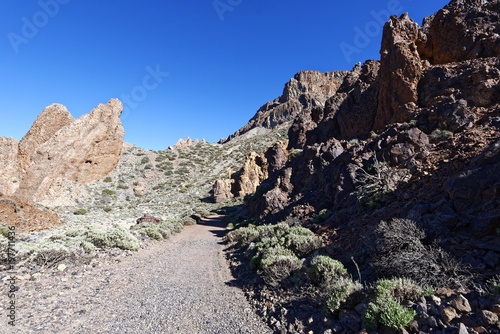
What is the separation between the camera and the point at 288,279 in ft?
26.6

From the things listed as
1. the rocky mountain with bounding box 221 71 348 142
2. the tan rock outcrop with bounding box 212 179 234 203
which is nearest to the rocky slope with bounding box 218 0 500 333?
the tan rock outcrop with bounding box 212 179 234 203

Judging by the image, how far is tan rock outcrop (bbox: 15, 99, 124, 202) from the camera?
32.4 m

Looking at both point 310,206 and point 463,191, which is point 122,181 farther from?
point 463,191

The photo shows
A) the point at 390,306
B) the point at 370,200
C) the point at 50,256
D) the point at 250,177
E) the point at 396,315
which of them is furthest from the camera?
the point at 250,177

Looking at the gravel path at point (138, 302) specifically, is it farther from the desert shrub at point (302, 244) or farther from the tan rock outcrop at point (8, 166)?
the tan rock outcrop at point (8, 166)

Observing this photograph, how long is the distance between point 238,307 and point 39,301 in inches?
213

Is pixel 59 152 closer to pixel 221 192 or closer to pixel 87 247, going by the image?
pixel 221 192

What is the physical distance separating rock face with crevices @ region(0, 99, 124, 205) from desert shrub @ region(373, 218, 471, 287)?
123 feet

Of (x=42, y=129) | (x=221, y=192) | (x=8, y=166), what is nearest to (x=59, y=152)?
(x=42, y=129)

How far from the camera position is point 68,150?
115ft

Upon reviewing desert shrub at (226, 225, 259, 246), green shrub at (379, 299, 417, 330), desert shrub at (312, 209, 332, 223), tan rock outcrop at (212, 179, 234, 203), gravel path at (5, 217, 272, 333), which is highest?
tan rock outcrop at (212, 179, 234, 203)

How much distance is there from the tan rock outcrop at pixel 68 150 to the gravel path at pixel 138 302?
29.5 metres

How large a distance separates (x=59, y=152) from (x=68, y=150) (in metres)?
1.04

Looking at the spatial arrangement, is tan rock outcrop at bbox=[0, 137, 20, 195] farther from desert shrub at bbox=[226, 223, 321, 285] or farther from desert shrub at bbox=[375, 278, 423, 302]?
desert shrub at bbox=[375, 278, 423, 302]
